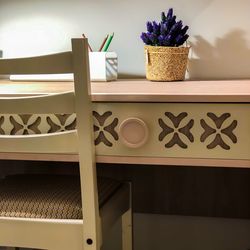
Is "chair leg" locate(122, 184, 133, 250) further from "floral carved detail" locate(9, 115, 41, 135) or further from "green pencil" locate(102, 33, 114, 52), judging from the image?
"green pencil" locate(102, 33, 114, 52)

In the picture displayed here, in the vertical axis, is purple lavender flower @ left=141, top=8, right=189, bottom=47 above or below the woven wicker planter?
above

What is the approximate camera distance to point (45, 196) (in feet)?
3.52

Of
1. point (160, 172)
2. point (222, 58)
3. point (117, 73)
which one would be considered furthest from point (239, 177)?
point (117, 73)

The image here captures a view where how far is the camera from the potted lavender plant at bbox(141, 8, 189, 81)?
131 cm

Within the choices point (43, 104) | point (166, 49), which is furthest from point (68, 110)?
point (166, 49)

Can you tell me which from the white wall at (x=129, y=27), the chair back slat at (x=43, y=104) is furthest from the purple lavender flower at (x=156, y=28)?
the chair back slat at (x=43, y=104)

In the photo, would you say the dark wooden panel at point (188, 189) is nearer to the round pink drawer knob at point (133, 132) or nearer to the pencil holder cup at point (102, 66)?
the pencil holder cup at point (102, 66)

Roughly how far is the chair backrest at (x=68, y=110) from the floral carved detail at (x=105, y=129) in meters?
0.05

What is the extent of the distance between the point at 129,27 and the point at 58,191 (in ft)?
2.04

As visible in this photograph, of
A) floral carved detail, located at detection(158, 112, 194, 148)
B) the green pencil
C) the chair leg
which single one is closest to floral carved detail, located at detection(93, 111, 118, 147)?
floral carved detail, located at detection(158, 112, 194, 148)

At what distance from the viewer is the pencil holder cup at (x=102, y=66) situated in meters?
1.38

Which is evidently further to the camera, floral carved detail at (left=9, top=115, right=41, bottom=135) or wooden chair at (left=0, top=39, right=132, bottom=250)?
floral carved detail at (left=9, top=115, right=41, bottom=135)

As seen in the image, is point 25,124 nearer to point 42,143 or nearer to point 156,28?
point 42,143

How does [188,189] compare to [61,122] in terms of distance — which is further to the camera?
[188,189]
